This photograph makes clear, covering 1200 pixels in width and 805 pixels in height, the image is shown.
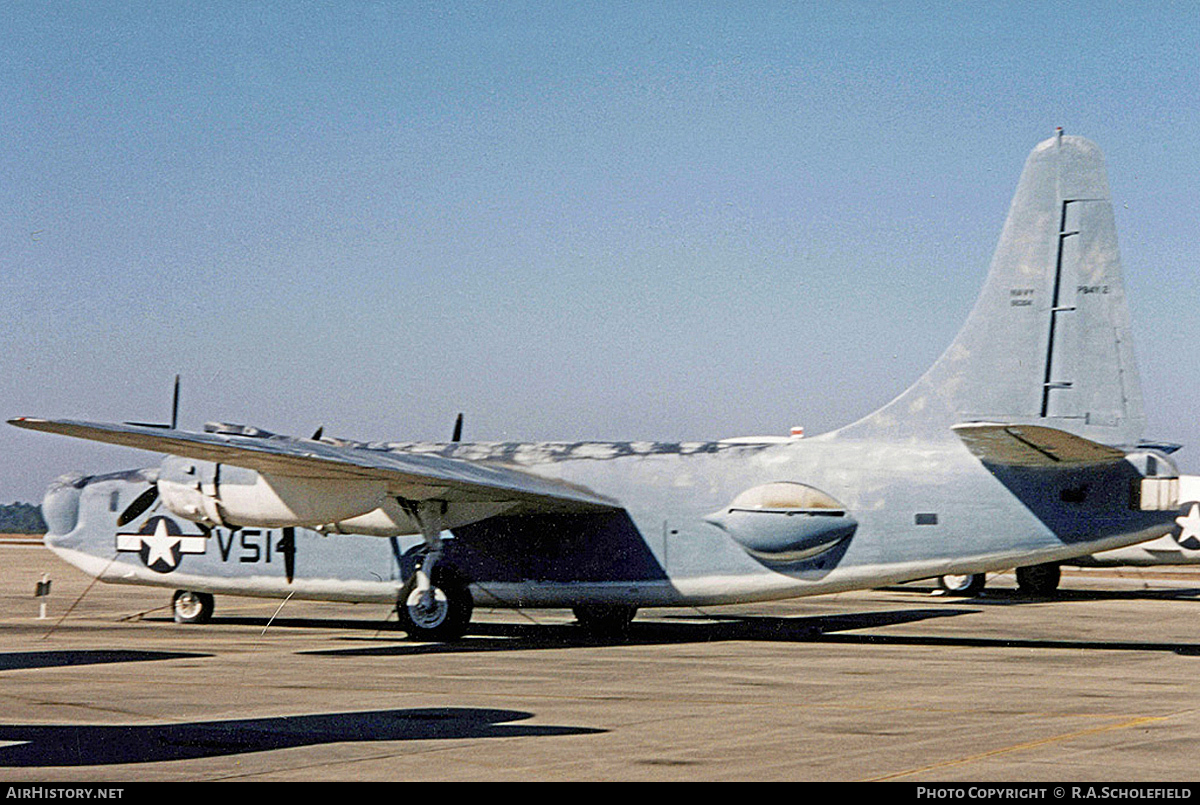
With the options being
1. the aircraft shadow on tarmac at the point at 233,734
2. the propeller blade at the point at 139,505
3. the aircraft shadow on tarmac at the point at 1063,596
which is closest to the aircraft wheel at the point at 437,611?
the propeller blade at the point at 139,505

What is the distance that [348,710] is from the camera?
1373cm

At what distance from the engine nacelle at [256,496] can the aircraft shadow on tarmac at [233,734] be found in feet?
25.7

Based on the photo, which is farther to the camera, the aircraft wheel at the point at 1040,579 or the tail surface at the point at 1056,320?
the aircraft wheel at the point at 1040,579

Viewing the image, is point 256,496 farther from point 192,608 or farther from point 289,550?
point 192,608

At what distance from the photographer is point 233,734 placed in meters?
11.9

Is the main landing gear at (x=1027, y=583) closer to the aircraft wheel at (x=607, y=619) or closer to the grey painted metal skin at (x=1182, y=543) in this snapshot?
the grey painted metal skin at (x=1182, y=543)

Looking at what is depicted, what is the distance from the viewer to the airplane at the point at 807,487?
20641 mm

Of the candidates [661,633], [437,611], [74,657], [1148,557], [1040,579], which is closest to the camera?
[74,657]

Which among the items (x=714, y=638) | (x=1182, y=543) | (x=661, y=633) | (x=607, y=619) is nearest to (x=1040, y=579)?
(x=1182, y=543)

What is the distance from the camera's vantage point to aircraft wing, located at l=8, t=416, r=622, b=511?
19000mm

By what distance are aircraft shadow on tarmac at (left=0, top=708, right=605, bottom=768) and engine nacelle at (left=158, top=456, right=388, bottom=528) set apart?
784 centimetres

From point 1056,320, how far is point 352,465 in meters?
10.4

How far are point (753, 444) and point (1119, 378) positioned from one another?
5760mm

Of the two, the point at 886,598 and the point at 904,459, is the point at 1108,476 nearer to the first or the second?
the point at 904,459
